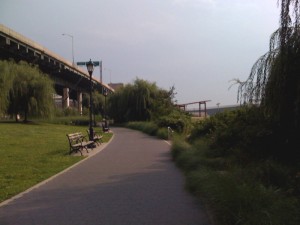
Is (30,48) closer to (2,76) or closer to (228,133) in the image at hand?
(2,76)

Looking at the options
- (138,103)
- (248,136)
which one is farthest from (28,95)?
(248,136)

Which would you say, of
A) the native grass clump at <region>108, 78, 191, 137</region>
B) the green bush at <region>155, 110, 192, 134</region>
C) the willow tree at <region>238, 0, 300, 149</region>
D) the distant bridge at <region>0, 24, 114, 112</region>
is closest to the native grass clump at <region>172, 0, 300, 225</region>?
the willow tree at <region>238, 0, 300, 149</region>

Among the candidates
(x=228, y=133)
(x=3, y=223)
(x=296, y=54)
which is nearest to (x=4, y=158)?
(x=228, y=133)

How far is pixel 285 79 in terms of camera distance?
374 inches

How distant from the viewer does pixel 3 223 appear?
24.4 feet

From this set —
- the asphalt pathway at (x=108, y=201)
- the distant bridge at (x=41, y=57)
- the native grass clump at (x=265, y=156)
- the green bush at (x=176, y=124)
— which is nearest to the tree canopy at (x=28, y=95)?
the distant bridge at (x=41, y=57)

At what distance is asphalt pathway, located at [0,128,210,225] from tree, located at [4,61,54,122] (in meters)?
38.0

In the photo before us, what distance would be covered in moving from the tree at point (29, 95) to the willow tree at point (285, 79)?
42.6m

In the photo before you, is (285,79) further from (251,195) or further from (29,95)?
(29,95)

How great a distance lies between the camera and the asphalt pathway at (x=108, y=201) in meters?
7.59

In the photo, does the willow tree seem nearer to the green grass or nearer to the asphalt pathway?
the green grass

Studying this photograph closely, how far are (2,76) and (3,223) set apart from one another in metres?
34.7

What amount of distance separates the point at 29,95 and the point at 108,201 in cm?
4359

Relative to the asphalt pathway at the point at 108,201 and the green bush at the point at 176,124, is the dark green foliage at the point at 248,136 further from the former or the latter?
the green bush at the point at 176,124
